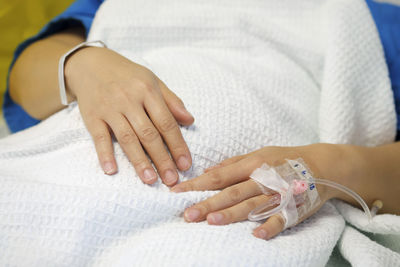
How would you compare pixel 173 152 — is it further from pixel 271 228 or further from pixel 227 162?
pixel 271 228

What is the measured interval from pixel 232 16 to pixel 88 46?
13.9 inches

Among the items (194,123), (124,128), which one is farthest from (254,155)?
(124,128)

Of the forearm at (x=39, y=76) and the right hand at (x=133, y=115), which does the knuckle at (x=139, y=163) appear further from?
the forearm at (x=39, y=76)

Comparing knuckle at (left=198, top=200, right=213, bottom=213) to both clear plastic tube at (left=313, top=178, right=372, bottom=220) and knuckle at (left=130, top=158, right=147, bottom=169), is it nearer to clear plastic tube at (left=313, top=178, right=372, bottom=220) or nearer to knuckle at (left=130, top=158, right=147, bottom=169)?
knuckle at (left=130, top=158, right=147, bottom=169)

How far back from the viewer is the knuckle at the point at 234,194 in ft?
2.07

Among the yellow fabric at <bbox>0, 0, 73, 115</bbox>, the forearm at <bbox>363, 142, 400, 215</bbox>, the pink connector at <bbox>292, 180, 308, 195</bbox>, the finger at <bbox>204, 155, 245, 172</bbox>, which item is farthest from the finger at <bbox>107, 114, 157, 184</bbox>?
the yellow fabric at <bbox>0, 0, 73, 115</bbox>

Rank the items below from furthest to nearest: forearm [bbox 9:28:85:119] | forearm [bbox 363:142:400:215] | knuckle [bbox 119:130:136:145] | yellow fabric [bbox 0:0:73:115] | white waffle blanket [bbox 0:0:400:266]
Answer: yellow fabric [bbox 0:0:73:115] → forearm [bbox 9:28:85:119] → forearm [bbox 363:142:400:215] → knuckle [bbox 119:130:136:145] → white waffle blanket [bbox 0:0:400:266]

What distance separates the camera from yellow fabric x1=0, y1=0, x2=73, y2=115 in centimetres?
123

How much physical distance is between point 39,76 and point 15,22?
0.44 metres

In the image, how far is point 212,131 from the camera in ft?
2.31

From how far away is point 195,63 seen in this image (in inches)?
33.2

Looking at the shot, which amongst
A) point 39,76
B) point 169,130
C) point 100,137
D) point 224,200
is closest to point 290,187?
point 224,200

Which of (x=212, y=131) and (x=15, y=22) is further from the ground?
(x=212, y=131)

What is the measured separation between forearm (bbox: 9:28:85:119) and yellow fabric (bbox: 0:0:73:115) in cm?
23
